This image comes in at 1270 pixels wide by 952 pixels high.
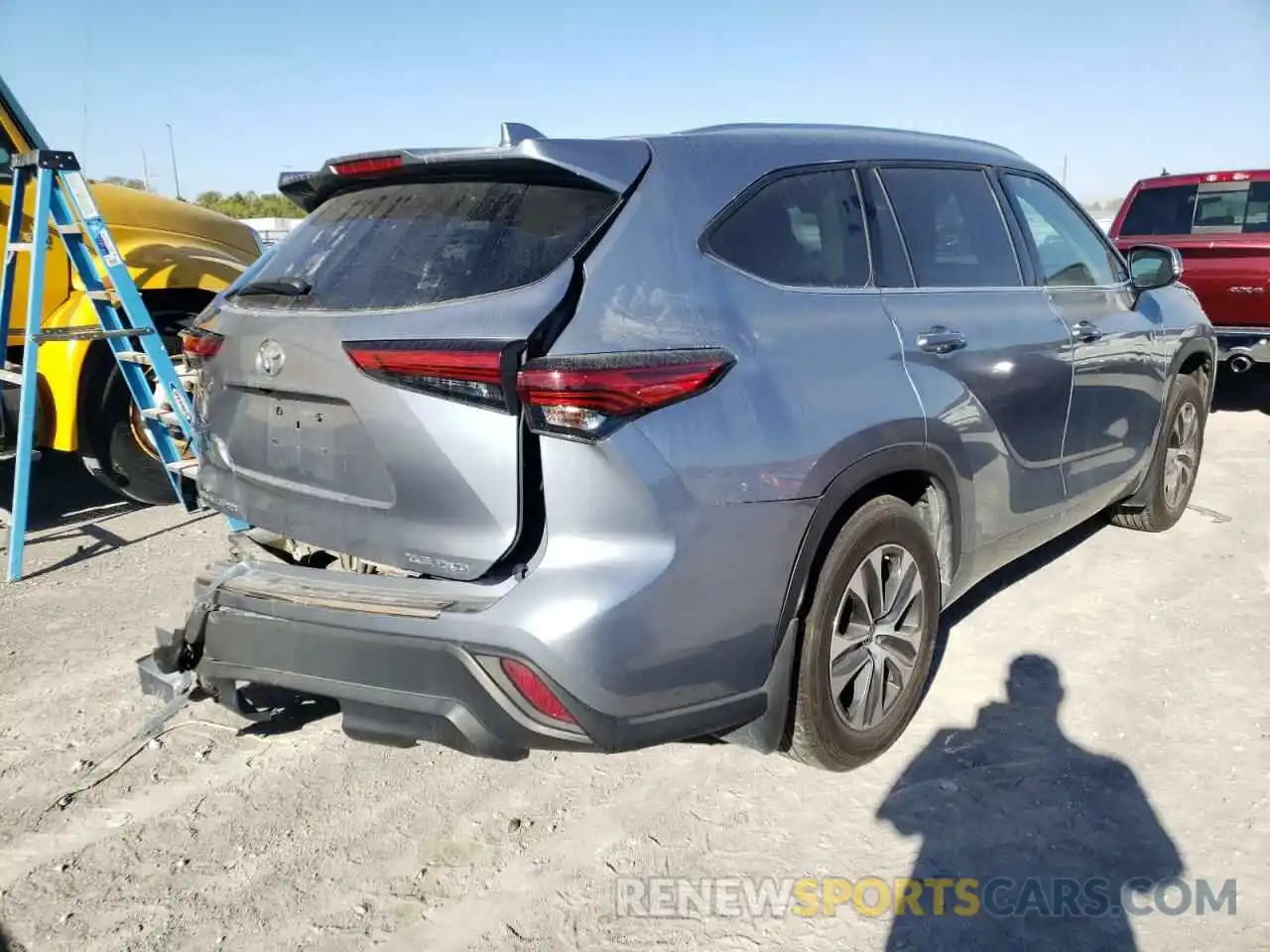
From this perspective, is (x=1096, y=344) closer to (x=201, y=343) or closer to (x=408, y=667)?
(x=408, y=667)

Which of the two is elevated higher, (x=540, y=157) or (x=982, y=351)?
(x=540, y=157)

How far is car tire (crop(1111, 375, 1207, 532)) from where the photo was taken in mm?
5016

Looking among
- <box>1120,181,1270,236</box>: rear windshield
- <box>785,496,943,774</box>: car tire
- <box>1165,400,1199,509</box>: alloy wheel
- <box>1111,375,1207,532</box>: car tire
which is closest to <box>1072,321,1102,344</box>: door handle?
<box>1111,375,1207,532</box>: car tire

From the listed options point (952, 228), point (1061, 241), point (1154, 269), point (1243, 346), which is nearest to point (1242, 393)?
point (1243, 346)

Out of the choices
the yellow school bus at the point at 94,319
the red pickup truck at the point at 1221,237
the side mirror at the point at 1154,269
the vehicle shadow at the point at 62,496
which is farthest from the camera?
the red pickup truck at the point at 1221,237

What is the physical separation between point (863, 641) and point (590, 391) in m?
1.29

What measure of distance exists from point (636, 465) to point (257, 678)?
3.84 feet

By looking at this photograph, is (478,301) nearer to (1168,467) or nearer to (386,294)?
(386,294)

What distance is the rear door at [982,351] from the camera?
3.15 meters

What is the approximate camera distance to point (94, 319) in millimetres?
5410

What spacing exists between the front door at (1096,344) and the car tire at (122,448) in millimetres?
4370

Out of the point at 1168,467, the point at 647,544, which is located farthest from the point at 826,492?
the point at 1168,467

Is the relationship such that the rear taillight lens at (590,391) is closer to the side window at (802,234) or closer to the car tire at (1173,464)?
the side window at (802,234)

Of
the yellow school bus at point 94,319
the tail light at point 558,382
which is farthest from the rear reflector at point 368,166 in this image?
the yellow school bus at point 94,319
